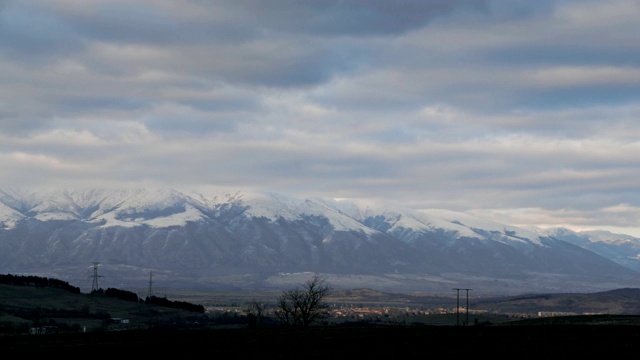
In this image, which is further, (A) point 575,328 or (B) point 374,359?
(A) point 575,328

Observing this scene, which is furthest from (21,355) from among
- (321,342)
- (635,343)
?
(635,343)

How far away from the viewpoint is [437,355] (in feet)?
324

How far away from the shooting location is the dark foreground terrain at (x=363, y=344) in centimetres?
10075

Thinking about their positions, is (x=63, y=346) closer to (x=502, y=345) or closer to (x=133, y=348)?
(x=133, y=348)

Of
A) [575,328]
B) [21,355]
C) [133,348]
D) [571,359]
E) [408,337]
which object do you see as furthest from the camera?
[575,328]

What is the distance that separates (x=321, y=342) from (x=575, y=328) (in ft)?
130

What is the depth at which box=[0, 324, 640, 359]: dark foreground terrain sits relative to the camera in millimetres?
100750

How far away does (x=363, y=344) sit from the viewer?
383 feet

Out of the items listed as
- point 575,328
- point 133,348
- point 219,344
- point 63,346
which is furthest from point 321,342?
point 575,328

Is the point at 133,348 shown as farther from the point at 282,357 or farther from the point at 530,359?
the point at 530,359

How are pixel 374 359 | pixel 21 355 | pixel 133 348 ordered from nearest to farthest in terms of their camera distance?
pixel 374 359
pixel 21 355
pixel 133 348

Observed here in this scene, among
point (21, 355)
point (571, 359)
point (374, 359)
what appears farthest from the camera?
point (21, 355)

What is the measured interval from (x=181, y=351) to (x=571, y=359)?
141 ft

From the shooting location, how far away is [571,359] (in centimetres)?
8944
